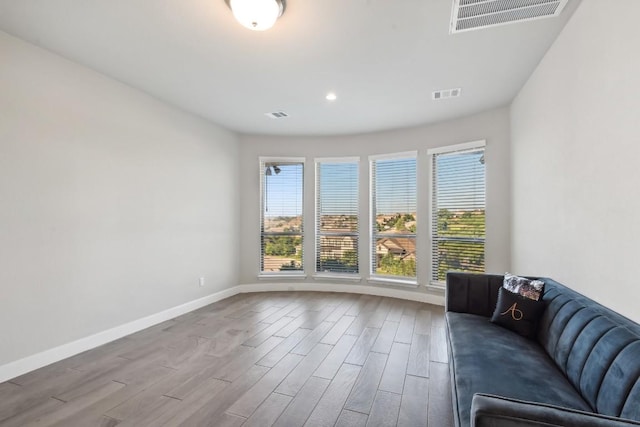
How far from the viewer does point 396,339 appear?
3.32 m

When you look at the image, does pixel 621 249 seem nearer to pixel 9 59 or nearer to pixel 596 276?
pixel 596 276

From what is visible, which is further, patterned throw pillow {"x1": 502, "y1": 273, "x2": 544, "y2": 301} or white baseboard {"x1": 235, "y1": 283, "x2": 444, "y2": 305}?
white baseboard {"x1": 235, "y1": 283, "x2": 444, "y2": 305}

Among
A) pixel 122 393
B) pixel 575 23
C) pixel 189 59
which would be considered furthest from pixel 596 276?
pixel 189 59

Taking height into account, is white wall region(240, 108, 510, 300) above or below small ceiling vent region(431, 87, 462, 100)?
below

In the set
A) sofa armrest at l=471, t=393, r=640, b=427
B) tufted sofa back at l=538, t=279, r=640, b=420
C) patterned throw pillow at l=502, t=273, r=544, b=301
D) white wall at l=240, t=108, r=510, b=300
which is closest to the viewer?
sofa armrest at l=471, t=393, r=640, b=427

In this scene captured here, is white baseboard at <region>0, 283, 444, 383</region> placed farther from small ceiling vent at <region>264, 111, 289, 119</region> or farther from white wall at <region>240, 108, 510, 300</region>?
small ceiling vent at <region>264, 111, 289, 119</region>

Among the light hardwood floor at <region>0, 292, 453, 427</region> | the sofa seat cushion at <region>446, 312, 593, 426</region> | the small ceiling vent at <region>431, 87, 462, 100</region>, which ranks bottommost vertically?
the light hardwood floor at <region>0, 292, 453, 427</region>

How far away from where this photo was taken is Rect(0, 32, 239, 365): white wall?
8.41 ft

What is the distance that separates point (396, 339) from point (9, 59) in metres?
4.46

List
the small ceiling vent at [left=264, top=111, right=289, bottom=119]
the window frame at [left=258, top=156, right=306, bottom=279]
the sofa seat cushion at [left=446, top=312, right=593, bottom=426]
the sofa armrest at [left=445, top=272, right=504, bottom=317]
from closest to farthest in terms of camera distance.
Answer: the sofa seat cushion at [left=446, top=312, right=593, bottom=426] < the sofa armrest at [left=445, top=272, right=504, bottom=317] < the small ceiling vent at [left=264, top=111, right=289, bottom=119] < the window frame at [left=258, top=156, right=306, bottom=279]

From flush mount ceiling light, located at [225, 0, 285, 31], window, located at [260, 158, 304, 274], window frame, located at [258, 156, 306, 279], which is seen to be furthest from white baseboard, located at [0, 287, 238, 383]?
flush mount ceiling light, located at [225, 0, 285, 31]

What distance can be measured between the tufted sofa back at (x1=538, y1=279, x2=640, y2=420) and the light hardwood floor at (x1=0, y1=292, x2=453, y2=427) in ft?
2.75

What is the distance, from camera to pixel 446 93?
11.8 ft

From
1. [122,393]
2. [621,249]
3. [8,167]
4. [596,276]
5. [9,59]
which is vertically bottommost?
[122,393]
